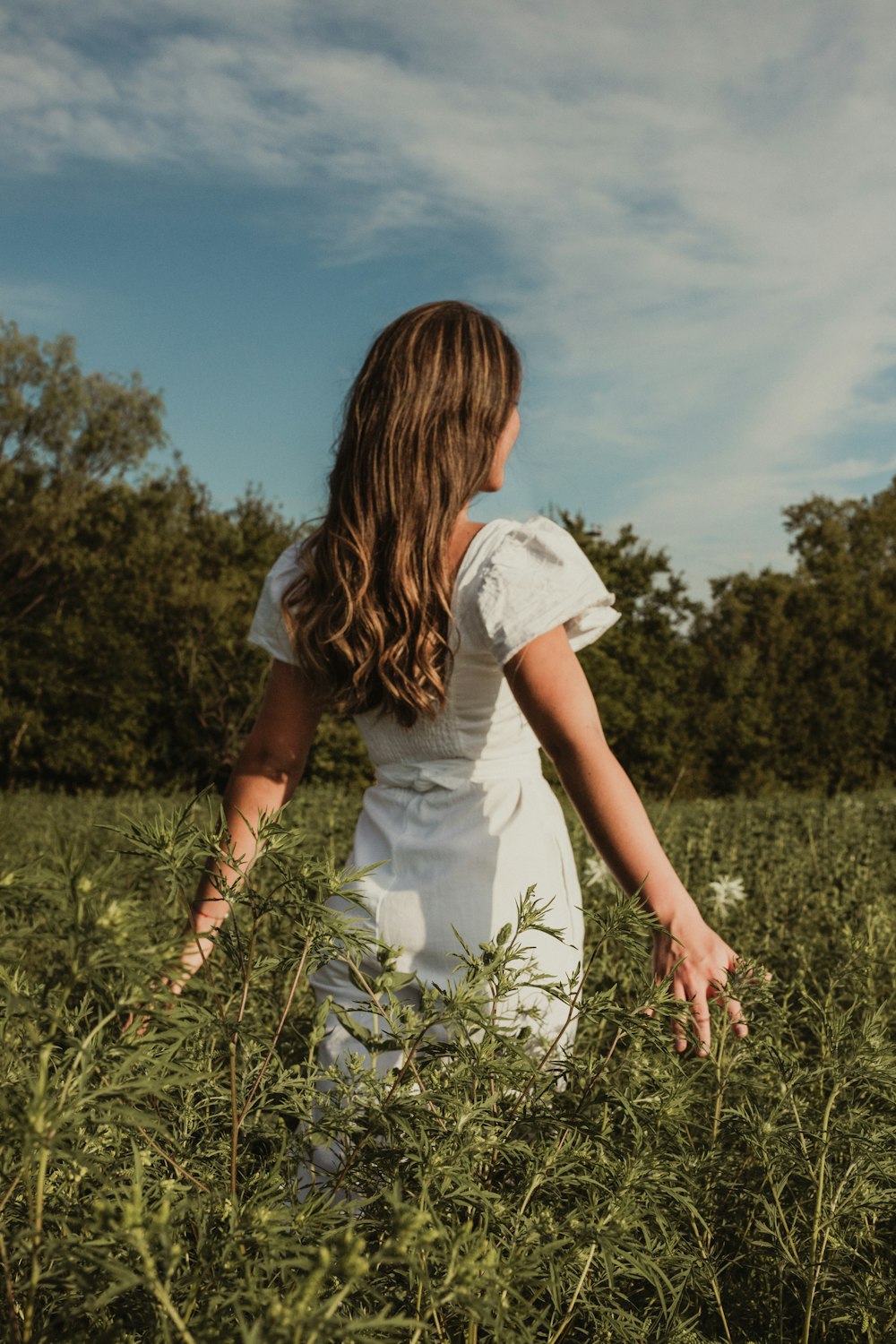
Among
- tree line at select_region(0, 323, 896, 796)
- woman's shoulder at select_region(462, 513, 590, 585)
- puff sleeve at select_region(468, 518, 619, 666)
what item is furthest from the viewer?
tree line at select_region(0, 323, 896, 796)

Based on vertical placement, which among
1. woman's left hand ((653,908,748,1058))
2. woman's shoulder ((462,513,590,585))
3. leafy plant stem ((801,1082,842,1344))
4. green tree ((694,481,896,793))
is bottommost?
leafy plant stem ((801,1082,842,1344))

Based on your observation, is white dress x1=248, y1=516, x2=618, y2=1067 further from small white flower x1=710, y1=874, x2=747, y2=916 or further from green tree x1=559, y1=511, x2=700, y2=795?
green tree x1=559, y1=511, x2=700, y2=795

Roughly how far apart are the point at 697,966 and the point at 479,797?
61 cm

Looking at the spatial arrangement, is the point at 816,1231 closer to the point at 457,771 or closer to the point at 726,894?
the point at 457,771

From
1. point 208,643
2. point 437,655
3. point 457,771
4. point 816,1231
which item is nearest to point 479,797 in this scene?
point 457,771

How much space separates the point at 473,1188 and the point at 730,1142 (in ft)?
3.08

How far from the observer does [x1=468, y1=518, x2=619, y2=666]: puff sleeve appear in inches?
76.8

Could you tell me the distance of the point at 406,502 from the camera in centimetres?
213

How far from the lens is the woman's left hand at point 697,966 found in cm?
166

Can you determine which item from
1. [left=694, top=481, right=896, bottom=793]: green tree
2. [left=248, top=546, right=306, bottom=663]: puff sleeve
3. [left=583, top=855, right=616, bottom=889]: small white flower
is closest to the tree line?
[left=694, top=481, right=896, bottom=793]: green tree

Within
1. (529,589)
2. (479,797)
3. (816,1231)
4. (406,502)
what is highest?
(406,502)

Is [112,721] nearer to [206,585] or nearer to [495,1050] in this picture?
[206,585]

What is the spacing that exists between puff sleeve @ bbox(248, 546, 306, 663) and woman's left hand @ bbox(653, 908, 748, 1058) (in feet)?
3.47

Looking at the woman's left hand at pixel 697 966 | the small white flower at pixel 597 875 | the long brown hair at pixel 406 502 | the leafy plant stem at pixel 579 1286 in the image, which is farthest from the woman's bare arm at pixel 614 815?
the small white flower at pixel 597 875
